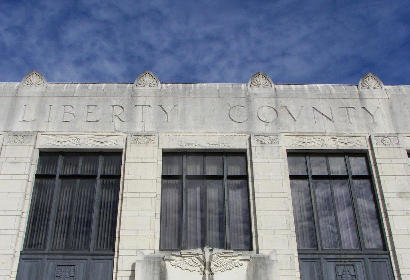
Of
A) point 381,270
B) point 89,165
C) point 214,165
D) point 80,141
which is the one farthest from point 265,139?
point 80,141

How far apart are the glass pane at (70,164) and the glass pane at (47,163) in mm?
283

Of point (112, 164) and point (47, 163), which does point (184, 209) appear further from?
point (47, 163)

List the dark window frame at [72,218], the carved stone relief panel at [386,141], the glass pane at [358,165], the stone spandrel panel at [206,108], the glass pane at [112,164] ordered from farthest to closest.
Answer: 1. the stone spandrel panel at [206,108]
2. the carved stone relief panel at [386,141]
3. the glass pane at [358,165]
4. the glass pane at [112,164]
5. the dark window frame at [72,218]

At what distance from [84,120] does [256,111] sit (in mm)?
5804

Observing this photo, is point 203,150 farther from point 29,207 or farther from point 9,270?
point 9,270

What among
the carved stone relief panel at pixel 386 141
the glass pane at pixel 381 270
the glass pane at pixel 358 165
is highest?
the carved stone relief panel at pixel 386 141

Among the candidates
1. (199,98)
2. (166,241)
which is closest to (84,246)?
(166,241)

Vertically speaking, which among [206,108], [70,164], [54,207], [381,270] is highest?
[206,108]

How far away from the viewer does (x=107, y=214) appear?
54.3 ft

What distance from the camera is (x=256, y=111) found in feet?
60.3

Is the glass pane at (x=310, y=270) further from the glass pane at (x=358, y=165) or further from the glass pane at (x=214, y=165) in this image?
the glass pane at (x=214, y=165)

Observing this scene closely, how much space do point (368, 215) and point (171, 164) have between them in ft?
21.0

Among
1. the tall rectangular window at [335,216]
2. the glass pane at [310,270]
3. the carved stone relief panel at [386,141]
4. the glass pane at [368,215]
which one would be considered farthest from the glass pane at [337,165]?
the glass pane at [310,270]

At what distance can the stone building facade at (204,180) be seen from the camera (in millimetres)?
15656
